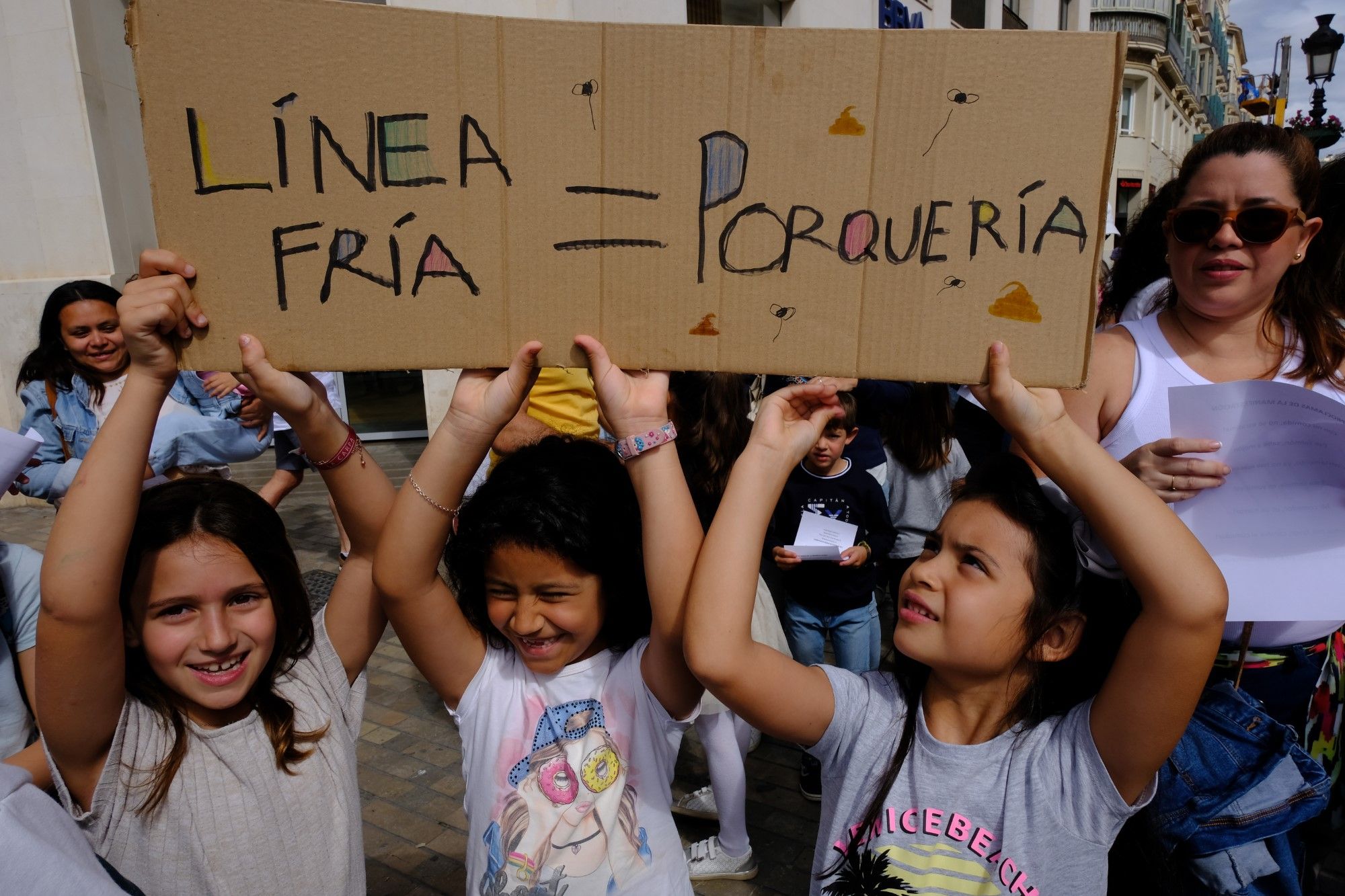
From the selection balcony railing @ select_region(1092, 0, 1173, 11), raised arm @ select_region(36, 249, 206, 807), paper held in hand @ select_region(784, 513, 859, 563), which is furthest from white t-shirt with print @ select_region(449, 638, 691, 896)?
balcony railing @ select_region(1092, 0, 1173, 11)

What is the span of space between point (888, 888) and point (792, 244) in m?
1.07

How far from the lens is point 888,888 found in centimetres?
140

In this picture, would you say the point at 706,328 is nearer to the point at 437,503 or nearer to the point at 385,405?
the point at 437,503

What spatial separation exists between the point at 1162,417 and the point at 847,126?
91 cm

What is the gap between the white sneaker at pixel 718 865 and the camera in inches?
109

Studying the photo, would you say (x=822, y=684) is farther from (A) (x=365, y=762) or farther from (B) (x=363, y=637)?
(A) (x=365, y=762)

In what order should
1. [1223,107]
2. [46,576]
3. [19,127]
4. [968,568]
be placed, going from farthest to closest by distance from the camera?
1. [1223,107]
2. [19,127]
3. [968,568]
4. [46,576]

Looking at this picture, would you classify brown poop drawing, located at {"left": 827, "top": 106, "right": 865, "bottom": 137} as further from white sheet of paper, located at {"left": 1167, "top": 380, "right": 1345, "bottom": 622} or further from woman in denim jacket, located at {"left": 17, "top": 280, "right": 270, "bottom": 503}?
woman in denim jacket, located at {"left": 17, "top": 280, "right": 270, "bottom": 503}

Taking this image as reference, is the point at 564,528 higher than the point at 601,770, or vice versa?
the point at 564,528

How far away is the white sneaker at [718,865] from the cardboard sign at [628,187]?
6.80ft

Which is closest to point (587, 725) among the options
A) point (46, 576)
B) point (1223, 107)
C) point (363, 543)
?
point (363, 543)

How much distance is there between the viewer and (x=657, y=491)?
1.42 meters

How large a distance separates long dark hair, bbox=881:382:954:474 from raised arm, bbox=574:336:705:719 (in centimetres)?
221

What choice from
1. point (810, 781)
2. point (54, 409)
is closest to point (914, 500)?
point (810, 781)
